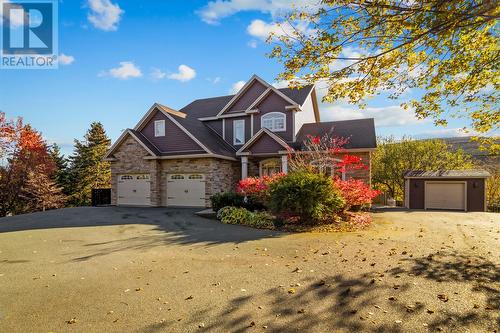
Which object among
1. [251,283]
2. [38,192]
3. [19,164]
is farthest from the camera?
Result: [19,164]

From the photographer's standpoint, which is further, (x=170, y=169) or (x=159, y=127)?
(x=159, y=127)

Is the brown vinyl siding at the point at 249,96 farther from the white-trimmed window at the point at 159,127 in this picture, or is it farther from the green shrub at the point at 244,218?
the green shrub at the point at 244,218

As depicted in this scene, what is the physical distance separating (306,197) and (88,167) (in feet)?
88.9

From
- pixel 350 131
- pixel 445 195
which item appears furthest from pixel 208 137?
pixel 445 195

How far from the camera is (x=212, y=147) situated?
18.4 metres

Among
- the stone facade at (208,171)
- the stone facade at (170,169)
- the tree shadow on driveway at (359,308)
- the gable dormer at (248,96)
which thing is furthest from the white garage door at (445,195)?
the tree shadow on driveway at (359,308)

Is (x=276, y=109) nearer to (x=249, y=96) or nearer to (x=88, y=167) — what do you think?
(x=249, y=96)

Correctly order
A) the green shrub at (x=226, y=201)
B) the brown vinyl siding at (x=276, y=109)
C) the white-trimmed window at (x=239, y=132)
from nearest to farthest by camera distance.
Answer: the green shrub at (x=226, y=201) → the brown vinyl siding at (x=276, y=109) → the white-trimmed window at (x=239, y=132)

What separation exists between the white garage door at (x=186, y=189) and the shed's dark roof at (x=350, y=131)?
23.1 feet

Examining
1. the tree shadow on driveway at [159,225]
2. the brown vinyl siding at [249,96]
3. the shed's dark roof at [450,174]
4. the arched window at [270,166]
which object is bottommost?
the tree shadow on driveway at [159,225]

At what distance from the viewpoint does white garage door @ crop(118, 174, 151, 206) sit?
1902 cm

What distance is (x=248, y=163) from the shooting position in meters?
19.7

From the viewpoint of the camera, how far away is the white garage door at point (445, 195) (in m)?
18.6

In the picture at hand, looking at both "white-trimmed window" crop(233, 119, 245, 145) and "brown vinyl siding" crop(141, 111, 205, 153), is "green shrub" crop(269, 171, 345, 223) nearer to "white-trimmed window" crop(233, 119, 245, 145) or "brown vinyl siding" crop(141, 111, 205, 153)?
"brown vinyl siding" crop(141, 111, 205, 153)
